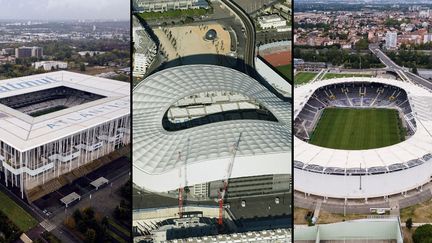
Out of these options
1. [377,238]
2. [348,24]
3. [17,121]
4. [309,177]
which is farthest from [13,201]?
[348,24]

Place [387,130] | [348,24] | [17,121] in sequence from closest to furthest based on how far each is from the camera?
[17,121] → [387,130] → [348,24]

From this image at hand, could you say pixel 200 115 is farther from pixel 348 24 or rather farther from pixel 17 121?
pixel 348 24

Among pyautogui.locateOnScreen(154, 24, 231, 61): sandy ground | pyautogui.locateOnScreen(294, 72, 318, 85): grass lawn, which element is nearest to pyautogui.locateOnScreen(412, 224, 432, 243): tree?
pyautogui.locateOnScreen(154, 24, 231, 61): sandy ground

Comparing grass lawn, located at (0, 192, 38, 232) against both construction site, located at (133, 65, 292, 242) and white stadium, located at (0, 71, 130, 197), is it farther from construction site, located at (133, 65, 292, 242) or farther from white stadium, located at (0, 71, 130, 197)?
construction site, located at (133, 65, 292, 242)

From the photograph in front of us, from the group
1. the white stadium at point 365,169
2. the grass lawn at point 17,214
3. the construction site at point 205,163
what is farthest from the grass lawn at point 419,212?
the grass lawn at point 17,214

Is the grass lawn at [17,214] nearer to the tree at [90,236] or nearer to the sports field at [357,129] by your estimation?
the tree at [90,236]

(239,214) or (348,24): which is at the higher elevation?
(348,24)
